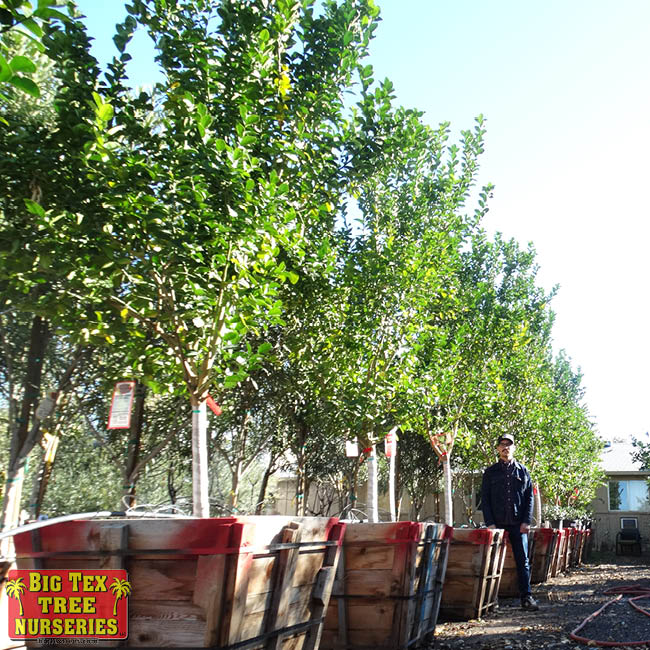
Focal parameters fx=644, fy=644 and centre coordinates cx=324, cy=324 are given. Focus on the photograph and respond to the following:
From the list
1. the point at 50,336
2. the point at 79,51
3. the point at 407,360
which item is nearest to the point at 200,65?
the point at 79,51

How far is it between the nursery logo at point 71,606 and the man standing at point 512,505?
659 cm

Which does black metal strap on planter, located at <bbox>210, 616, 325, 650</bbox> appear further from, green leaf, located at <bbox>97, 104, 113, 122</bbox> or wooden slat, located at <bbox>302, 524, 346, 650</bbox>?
green leaf, located at <bbox>97, 104, 113, 122</bbox>

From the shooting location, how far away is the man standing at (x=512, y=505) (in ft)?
29.1

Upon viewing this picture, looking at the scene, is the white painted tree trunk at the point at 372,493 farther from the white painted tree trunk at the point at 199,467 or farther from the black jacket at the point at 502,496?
the white painted tree trunk at the point at 199,467

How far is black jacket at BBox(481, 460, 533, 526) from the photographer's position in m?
8.94

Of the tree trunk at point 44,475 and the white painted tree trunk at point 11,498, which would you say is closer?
the white painted tree trunk at point 11,498

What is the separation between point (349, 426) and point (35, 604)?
7942 mm

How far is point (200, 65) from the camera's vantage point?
6.55m

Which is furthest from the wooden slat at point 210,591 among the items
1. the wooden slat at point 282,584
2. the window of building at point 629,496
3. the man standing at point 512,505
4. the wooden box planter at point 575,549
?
the window of building at point 629,496

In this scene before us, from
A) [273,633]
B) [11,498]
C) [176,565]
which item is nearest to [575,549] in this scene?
[11,498]

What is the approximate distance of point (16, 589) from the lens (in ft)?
11.1

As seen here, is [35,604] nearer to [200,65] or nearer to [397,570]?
[397,570]

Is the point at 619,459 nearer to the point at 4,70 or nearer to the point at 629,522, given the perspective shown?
the point at 629,522

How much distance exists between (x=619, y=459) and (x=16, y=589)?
189ft
